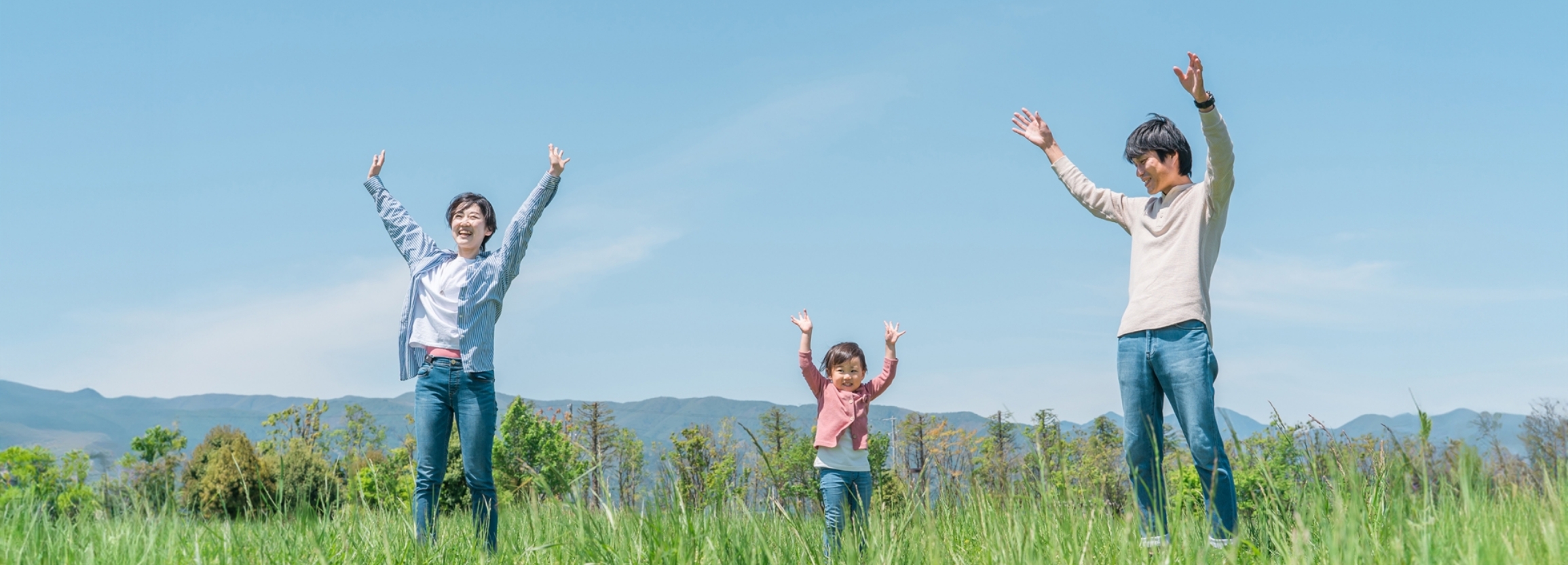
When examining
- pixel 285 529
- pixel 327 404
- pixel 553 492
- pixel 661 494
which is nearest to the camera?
pixel 553 492

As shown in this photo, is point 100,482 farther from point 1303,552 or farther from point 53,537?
point 1303,552

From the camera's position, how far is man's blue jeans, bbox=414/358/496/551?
423 cm

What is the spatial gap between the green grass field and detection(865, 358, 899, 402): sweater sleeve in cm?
156

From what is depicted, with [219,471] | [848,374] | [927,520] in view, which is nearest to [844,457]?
[848,374]

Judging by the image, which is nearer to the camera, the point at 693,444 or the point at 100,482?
the point at 100,482

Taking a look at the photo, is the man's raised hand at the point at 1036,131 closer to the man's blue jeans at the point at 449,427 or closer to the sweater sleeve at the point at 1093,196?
the sweater sleeve at the point at 1093,196

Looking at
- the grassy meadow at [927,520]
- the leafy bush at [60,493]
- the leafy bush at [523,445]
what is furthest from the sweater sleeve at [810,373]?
the leafy bush at [523,445]

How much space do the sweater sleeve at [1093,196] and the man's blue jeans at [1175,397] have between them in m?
0.61

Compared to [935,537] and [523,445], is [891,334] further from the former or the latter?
[523,445]

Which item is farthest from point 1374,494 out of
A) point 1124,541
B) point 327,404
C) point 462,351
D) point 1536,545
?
point 327,404

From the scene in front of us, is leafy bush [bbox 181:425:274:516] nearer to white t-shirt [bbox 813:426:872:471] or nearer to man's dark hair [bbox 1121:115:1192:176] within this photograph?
white t-shirt [bbox 813:426:872:471]

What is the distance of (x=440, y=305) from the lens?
4500 millimetres

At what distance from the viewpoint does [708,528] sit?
2791mm

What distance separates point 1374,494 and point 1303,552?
3.10ft
